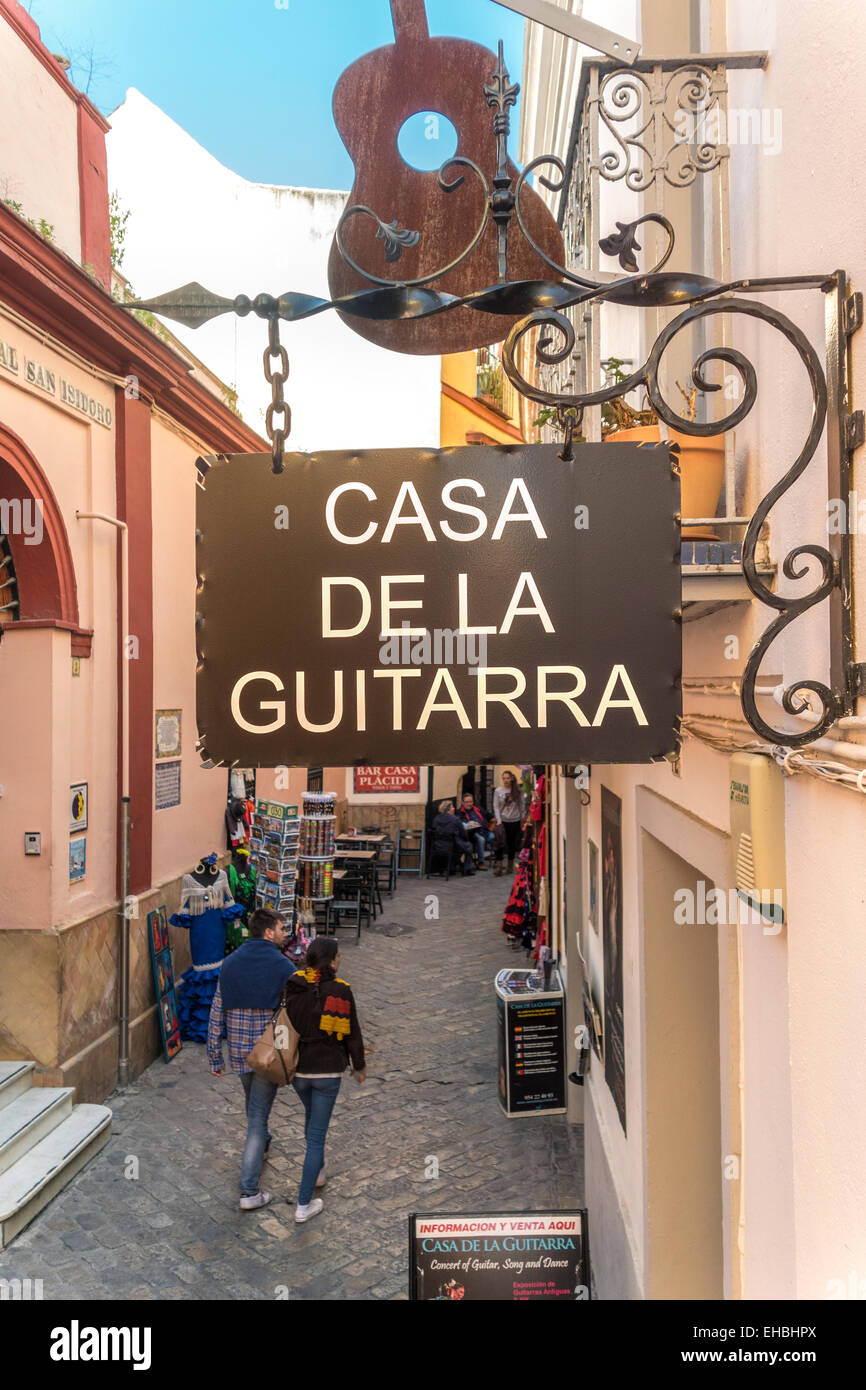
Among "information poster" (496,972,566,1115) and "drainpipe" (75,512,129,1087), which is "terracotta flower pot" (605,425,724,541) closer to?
"information poster" (496,972,566,1115)

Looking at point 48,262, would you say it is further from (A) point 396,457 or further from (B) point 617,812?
(A) point 396,457

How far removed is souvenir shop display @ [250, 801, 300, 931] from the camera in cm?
1095

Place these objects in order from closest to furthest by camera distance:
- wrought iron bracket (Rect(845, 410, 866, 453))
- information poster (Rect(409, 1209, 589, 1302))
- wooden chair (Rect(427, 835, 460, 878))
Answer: wrought iron bracket (Rect(845, 410, 866, 453)) → information poster (Rect(409, 1209, 589, 1302)) → wooden chair (Rect(427, 835, 460, 878))

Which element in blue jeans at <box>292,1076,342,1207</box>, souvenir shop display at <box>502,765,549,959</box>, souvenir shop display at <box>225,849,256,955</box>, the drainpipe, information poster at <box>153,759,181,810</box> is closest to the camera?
blue jeans at <box>292,1076,342,1207</box>

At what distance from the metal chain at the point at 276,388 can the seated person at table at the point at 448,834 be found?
15.9 metres

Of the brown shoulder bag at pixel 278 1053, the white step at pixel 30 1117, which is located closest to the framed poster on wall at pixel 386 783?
the white step at pixel 30 1117

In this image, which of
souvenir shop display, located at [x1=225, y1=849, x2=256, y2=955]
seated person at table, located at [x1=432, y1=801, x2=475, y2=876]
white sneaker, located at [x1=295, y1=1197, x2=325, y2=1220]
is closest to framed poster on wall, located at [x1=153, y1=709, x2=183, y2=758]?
souvenir shop display, located at [x1=225, y1=849, x2=256, y2=955]

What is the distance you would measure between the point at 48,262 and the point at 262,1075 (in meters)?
6.27

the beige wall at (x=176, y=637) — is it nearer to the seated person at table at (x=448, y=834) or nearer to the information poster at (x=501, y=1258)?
the information poster at (x=501, y=1258)

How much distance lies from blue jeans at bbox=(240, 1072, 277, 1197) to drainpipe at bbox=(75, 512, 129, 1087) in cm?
239

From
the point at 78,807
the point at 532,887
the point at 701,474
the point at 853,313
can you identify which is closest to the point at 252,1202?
the point at 78,807

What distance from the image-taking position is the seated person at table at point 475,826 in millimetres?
18750

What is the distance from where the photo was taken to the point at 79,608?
8.17 meters

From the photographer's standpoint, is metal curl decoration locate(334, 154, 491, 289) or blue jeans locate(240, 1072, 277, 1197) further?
blue jeans locate(240, 1072, 277, 1197)
